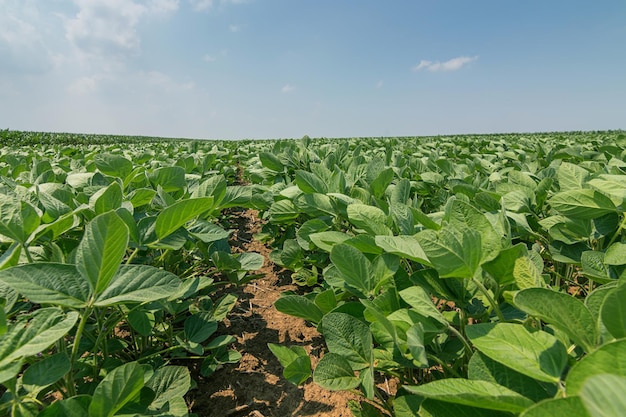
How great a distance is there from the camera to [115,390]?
707 millimetres

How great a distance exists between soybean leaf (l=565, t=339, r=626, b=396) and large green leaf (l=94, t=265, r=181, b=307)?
680 millimetres

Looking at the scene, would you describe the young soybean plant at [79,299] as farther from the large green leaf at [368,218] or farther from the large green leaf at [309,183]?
the large green leaf at [309,183]

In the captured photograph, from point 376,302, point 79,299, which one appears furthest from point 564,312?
point 79,299

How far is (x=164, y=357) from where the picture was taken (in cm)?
153

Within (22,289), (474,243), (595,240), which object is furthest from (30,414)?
(595,240)

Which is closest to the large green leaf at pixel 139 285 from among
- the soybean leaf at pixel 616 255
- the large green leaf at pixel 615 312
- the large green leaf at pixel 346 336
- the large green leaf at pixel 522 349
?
the large green leaf at pixel 346 336

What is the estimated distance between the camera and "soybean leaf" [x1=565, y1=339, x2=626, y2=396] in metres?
0.44

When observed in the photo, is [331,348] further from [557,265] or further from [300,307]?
[557,265]

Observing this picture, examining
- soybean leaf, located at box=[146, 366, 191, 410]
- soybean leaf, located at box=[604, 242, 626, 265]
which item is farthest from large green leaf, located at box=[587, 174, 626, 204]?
soybean leaf, located at box=[146, 366, 191, 410]

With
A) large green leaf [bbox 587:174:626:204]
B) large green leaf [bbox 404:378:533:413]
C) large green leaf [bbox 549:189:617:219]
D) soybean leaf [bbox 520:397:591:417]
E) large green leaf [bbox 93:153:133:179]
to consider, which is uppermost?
large green leaf [bbox 93:153:133:179]

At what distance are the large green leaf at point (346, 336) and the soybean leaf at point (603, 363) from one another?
19.6 inches

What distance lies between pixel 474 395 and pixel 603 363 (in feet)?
0.50

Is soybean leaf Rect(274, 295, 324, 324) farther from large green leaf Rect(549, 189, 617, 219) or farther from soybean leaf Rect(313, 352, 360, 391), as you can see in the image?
large green leaf Rect(549, 189, 617, 219)

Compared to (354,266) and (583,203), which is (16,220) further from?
(583,203)
